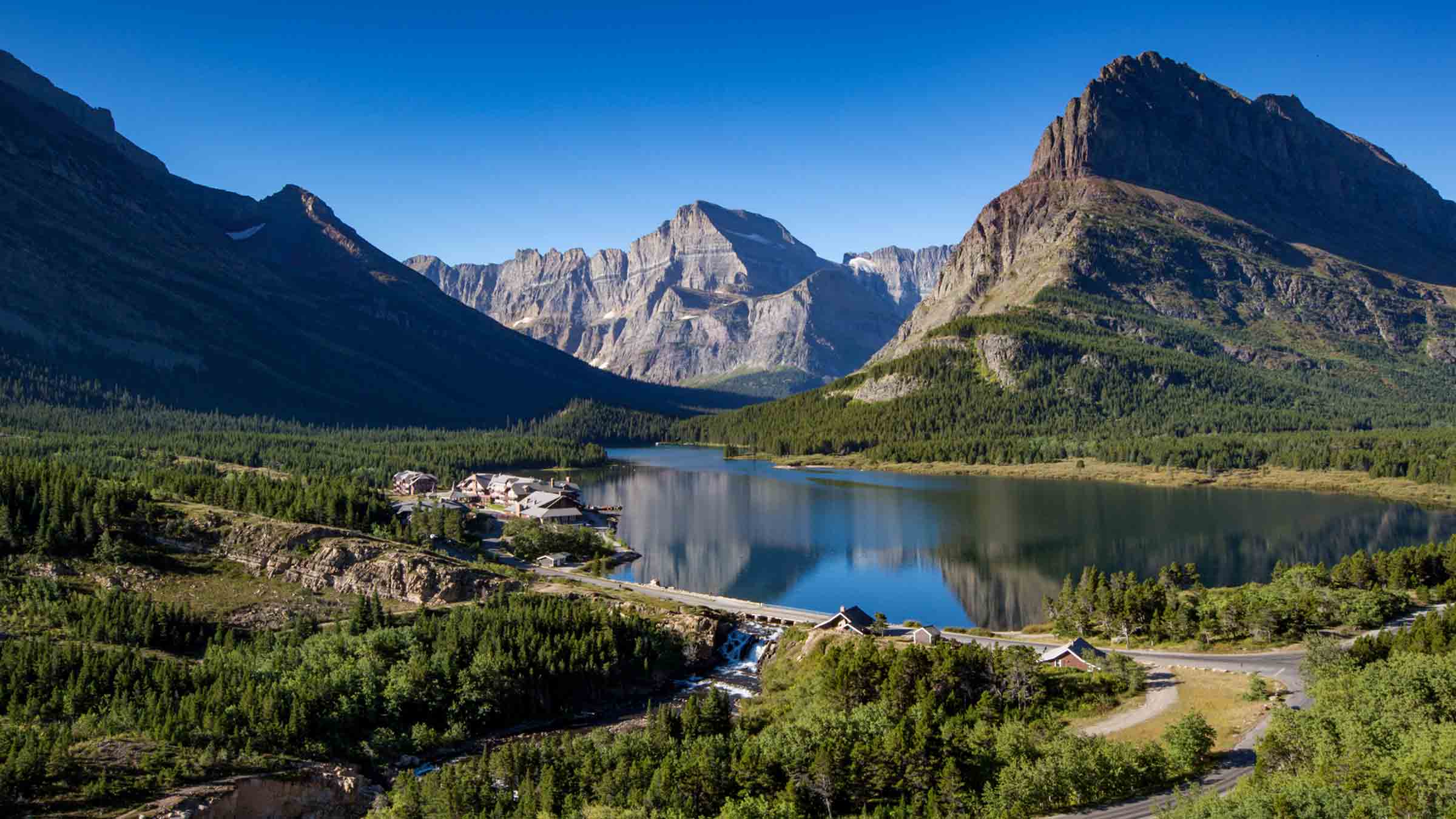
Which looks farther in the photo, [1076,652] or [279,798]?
[1076,652]

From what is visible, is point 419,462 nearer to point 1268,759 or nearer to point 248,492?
point 248,492

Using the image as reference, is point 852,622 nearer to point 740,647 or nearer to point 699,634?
point 740,647

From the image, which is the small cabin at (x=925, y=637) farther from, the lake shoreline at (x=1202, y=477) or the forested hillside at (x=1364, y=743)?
the lake shoreline at (x=1202, y=477)

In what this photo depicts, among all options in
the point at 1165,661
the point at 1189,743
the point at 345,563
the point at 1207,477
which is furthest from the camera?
the point at 1207,477

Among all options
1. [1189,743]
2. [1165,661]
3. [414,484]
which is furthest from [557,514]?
[1189,743]

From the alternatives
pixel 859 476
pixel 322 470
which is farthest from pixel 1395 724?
pixel 859 476

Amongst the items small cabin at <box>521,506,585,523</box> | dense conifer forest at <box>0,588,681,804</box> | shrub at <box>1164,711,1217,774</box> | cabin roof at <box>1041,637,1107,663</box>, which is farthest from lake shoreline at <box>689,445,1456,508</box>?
dense conifer forest at <box>0,588,681,804</box>

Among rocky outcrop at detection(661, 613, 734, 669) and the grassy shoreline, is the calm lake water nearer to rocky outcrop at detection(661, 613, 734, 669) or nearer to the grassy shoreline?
the grassy shoreline
